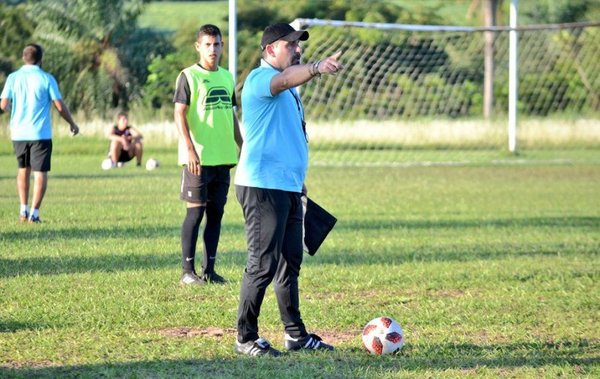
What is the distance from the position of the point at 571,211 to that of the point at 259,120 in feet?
34.5

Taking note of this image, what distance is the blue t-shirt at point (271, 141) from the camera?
22.9ft

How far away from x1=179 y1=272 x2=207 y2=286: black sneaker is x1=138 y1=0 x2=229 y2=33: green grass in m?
49.6

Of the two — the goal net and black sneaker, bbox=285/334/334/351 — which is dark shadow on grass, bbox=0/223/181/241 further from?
the goal net

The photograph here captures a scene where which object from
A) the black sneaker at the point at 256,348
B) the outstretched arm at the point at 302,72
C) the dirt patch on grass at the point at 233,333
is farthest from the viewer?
the dirt patch on grass at the point at 233,333

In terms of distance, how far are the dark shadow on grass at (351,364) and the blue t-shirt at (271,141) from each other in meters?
1.04

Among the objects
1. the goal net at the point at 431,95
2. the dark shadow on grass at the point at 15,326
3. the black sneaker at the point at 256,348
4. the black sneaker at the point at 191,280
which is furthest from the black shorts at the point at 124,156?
the black sneaker at the point at 256,348

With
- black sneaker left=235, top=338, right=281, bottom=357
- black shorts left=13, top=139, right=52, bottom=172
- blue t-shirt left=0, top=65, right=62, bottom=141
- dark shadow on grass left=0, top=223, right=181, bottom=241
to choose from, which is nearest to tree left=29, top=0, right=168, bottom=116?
blue t-shirt left=0, top=65, right=62, bottom=141

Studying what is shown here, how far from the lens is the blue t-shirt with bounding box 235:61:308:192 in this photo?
22.9 feet

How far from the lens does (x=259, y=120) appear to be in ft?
23.0

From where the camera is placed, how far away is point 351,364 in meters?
6.93

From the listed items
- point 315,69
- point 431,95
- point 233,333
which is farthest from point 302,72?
point 431,95

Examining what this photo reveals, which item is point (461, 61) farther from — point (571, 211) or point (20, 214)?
point (20, 214)

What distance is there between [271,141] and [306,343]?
4.20ft

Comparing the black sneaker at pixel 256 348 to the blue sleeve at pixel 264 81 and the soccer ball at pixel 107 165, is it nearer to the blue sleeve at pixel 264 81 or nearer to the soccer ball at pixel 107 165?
the blue sleeve at pixel 264 81
